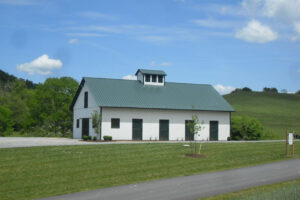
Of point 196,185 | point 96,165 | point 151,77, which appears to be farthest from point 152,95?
point 196,185

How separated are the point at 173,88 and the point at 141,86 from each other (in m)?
3.70

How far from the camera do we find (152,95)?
1510 inches

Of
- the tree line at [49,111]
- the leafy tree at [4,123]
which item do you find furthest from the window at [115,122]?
the leafy tree at [4,123]

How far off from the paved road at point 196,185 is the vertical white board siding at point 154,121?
796 inches

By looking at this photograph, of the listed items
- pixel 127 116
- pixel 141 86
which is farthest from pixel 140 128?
pixel 141 86

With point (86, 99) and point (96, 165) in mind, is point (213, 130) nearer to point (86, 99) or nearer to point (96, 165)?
point (86, 99)

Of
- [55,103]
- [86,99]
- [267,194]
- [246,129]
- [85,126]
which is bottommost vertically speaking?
[267,194]

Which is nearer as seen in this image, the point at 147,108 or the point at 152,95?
the point at 147,108

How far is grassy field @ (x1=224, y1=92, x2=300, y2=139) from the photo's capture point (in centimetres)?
5994

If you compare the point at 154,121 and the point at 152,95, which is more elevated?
the point at 152,95

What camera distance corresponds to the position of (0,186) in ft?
44.4

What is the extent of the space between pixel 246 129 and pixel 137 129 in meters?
12.8

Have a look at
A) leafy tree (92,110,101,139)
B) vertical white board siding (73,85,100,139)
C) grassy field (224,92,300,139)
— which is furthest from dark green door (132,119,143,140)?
grassy field (224,92,300,139)

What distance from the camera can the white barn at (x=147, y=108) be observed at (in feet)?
115
